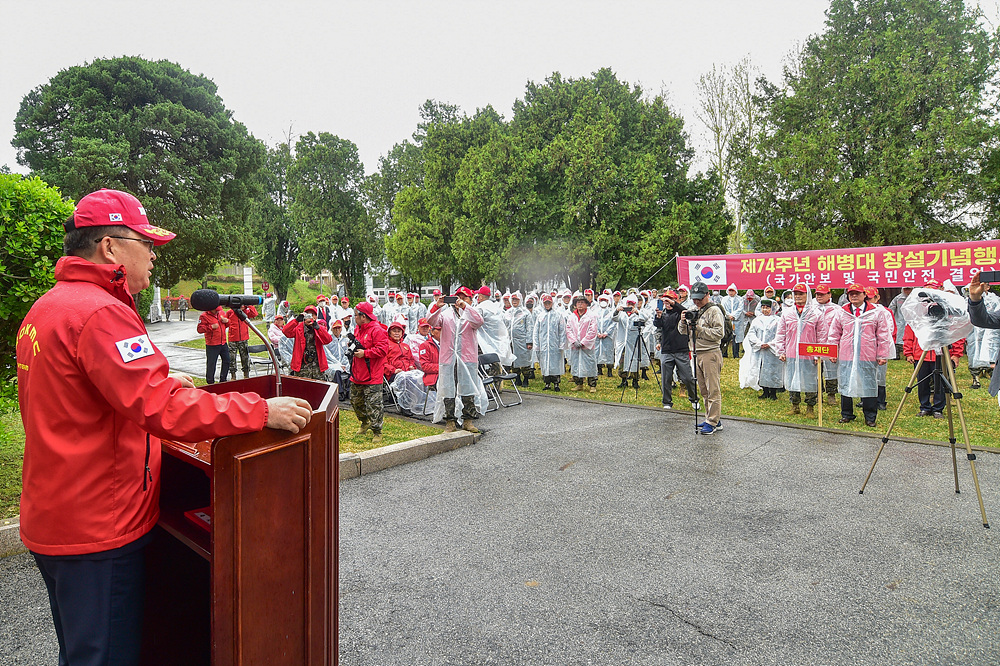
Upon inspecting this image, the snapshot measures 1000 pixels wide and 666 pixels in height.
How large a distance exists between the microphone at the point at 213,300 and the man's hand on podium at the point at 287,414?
0.53 metres

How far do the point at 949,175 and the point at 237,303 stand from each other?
24.5 metres

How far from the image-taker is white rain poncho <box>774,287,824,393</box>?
30.3 feet

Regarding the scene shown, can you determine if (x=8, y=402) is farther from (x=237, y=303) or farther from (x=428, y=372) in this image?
(x=428, y=372)

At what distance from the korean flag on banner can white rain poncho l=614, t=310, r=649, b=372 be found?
15.9ft

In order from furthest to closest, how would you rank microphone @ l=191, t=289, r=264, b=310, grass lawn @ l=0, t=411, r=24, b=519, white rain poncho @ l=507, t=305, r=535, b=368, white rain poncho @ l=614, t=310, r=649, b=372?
1. white rain poncho @ l=507, t=305, r=535, b=368
2. white rain poncho @ l=614, t=310, r=649, b=372
3. grass lawn @ l=0, t=411, r=24, b=519
4. microphone @ l=191, t=289, r=264, b=310

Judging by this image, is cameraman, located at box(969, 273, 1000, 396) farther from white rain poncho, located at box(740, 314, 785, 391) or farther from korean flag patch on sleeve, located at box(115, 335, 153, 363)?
white rain poncho, located at box(740, 314, 785, 391)

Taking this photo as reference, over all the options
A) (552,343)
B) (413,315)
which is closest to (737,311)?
(552,343)

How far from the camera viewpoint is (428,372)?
363 inches

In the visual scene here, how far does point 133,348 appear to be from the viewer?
159 centimetres

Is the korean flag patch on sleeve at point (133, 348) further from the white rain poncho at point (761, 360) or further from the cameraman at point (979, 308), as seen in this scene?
the white rain poncho at point (761, 360)

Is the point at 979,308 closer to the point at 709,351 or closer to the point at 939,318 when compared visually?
the point at 939,318

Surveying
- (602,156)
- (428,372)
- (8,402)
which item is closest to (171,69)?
(602,156)

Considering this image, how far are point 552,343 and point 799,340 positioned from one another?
195 inches

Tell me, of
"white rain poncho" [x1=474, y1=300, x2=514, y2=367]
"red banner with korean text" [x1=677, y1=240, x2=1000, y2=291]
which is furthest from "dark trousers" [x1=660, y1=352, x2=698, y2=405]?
"red banner with korean text" [x1=677, y1=240, x2=1000, y2=291]
